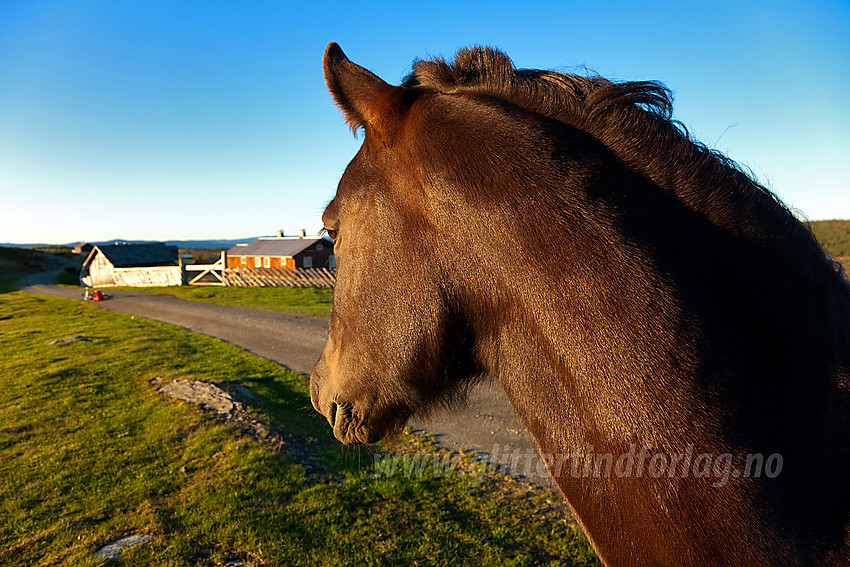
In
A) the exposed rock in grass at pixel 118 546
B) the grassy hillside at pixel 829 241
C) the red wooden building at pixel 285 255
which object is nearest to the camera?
the grassy hillside at pixel 829 241

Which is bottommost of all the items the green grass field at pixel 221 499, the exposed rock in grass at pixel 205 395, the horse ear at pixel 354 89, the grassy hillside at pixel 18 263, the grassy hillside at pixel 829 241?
the green grass field at pixel 221 499

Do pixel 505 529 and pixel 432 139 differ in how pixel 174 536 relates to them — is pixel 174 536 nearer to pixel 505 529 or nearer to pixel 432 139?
pixel 505 529

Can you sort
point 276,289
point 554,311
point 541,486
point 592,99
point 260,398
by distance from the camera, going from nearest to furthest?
point 554,311, point 592,99, point 541,486, point 260,398, point 276,289

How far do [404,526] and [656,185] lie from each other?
13.3ft

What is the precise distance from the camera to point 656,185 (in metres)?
1.37

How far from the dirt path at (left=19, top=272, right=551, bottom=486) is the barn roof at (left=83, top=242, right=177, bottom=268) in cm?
961

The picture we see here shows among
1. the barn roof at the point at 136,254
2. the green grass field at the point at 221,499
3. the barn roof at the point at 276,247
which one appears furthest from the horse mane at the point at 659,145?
the barn roof at the point at 136,254

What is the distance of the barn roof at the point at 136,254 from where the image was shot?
37438 mm

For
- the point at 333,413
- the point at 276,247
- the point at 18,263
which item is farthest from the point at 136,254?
the point at 333,413

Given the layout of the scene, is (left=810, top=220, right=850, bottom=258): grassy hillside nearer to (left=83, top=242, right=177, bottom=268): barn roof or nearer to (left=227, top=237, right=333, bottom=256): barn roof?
(left=227, top=237, right=333, bottom=256): barn roof

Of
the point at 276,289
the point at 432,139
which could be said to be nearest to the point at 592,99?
the point at 432,139

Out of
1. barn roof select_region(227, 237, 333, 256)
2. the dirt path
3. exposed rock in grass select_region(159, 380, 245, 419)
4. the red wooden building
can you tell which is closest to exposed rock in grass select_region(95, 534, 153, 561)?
the dirt path

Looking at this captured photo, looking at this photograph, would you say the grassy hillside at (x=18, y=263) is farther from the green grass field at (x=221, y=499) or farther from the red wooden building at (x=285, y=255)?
the green grass field at (x=221, y=499)

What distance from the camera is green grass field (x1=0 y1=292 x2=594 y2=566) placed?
12.9 ft
